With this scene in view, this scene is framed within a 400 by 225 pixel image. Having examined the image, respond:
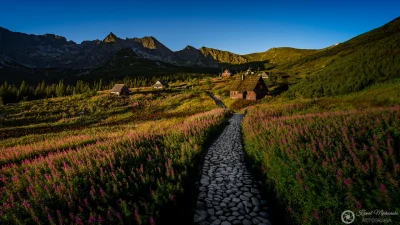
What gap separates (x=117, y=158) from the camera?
8.36 m

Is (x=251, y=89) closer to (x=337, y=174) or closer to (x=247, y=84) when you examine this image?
(x=247, y=84)

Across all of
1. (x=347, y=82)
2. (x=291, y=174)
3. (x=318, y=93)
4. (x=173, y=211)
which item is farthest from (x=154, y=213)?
(x=318, y=93)

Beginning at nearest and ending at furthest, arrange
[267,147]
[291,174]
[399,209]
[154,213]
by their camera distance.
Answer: [399,209], [154,213], [291,174], [267,147]

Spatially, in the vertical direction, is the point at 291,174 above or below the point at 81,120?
above

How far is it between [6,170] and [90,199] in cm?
600

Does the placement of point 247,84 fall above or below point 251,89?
above

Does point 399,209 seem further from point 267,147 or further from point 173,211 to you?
point 267,147

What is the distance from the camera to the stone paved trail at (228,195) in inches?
217
